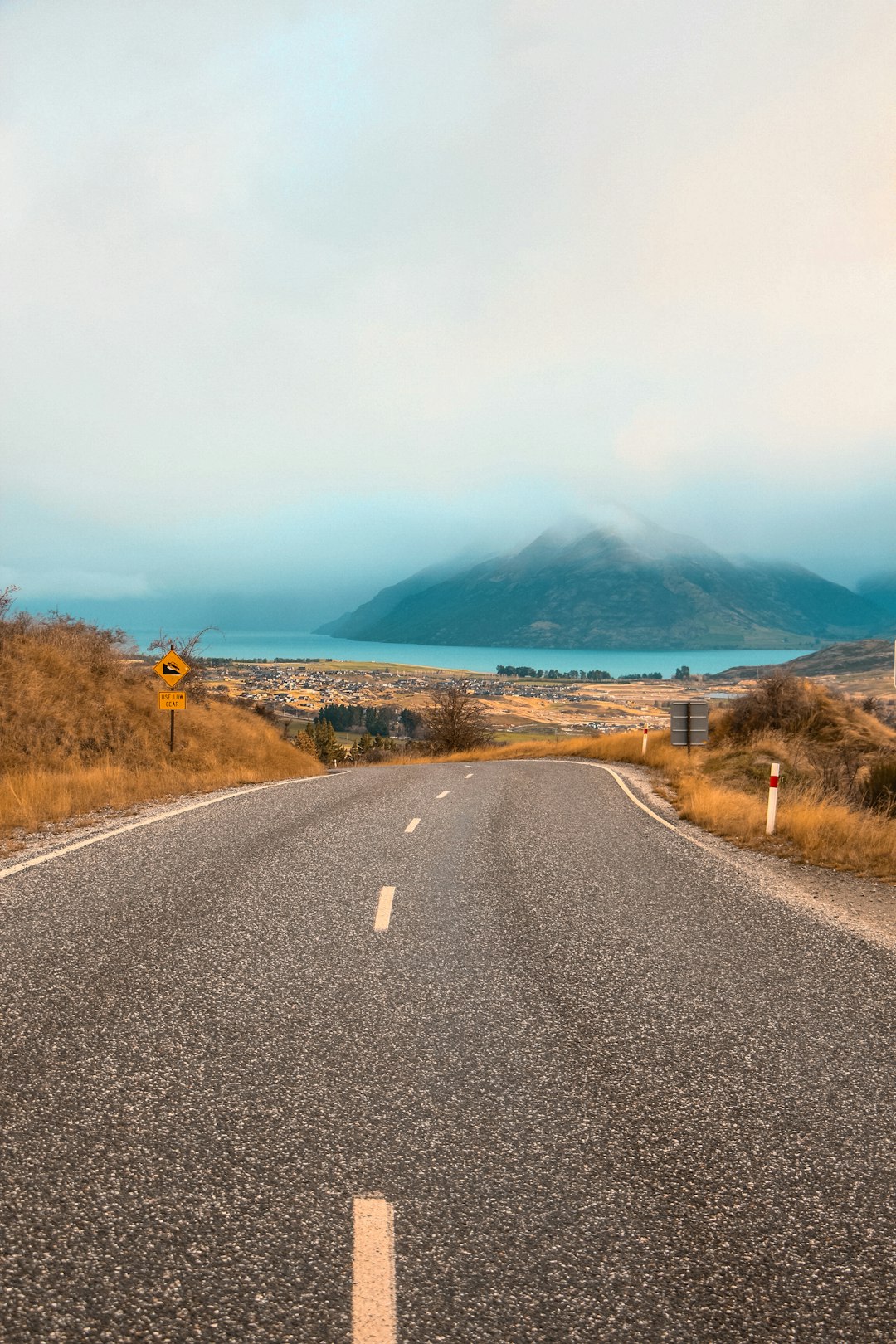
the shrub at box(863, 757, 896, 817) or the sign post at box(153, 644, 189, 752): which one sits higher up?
the sign post at box(153, 644, 189, 752)

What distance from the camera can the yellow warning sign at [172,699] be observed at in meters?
21.1

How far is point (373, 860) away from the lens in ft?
32.8

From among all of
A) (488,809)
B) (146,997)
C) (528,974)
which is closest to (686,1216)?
(528,974)

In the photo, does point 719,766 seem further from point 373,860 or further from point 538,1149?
point 538,1149

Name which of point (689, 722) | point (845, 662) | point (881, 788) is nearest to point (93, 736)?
point (689, 722)

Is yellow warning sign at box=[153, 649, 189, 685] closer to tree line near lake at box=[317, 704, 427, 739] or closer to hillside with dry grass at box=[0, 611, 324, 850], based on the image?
hillside with dry grass at box=[0, 611, 324, 850]

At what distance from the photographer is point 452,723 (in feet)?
194

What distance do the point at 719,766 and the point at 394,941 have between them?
2233 centimetres

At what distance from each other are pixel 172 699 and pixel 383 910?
15.1 m

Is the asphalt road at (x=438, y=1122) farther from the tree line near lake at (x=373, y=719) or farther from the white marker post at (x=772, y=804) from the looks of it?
the tree line near lake at (x=373, y=719)

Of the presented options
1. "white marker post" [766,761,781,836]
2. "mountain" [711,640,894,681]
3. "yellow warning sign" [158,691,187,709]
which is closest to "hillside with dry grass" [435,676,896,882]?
"white marker post" [766,761,781,836]

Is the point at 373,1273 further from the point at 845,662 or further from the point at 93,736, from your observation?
the point at 845,662

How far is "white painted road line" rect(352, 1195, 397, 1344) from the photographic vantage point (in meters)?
2.57

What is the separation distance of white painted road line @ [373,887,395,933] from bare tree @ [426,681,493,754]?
164 ft
